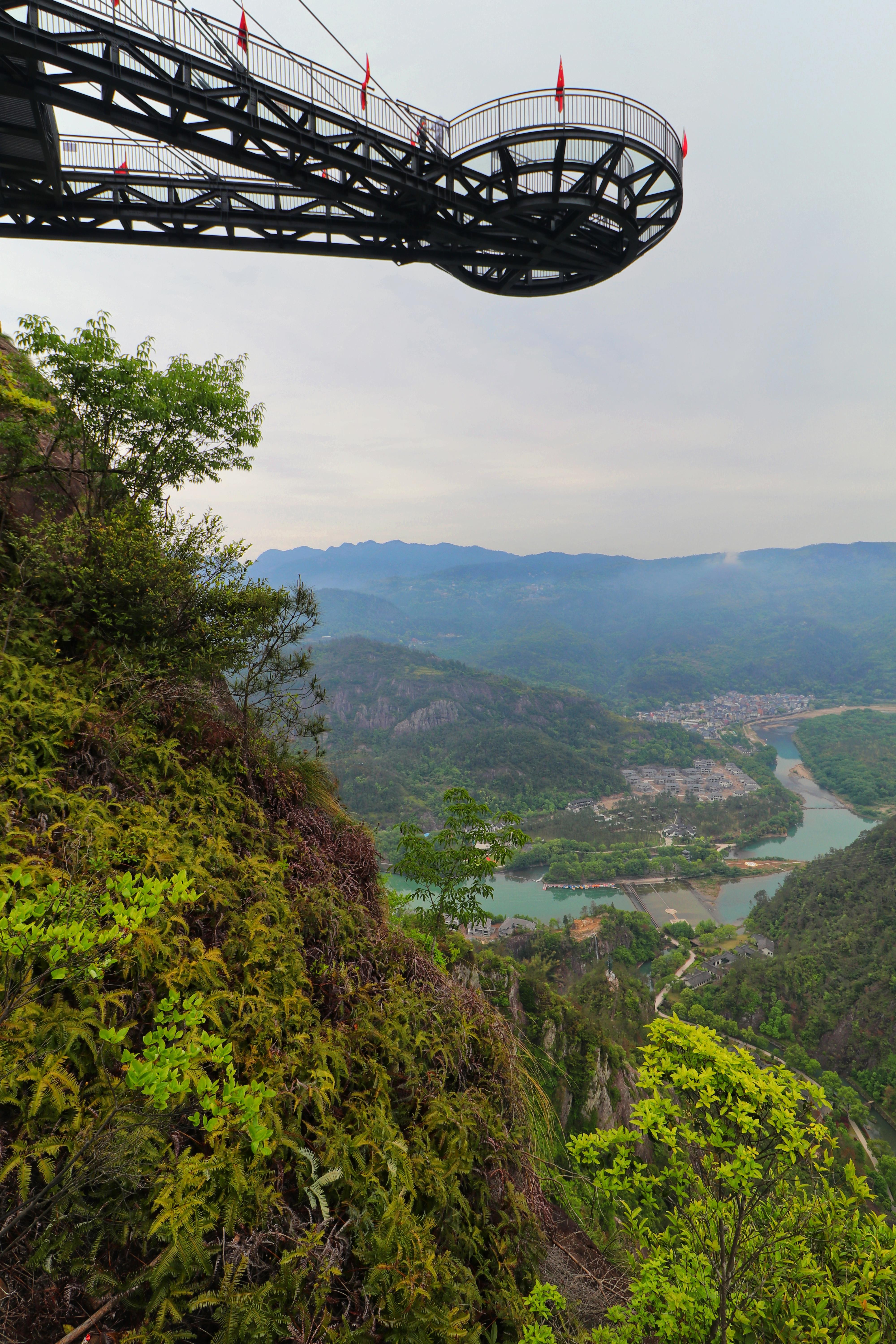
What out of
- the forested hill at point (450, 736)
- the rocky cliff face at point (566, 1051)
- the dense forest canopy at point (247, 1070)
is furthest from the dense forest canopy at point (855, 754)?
the dense forest canopy at point (247, 1070)

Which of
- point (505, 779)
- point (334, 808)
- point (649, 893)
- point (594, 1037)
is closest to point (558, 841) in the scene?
point (649, 893)

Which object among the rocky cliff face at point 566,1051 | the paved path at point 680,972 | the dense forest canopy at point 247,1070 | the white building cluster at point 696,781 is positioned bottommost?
the white building cluster at point 696,781

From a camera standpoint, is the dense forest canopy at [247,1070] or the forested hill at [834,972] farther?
the forested hill at [834,972]

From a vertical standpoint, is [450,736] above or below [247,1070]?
below

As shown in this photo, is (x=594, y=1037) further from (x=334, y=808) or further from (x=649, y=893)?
(x=649, y=893)

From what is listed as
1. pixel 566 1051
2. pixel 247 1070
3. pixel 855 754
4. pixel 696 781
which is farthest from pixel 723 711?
pixel 247 1070

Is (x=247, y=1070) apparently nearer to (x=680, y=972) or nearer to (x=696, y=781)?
(x=680, y=972)

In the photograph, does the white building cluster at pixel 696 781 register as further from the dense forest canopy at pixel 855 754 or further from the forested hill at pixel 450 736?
the dense forest canopy at pixel 855 754
